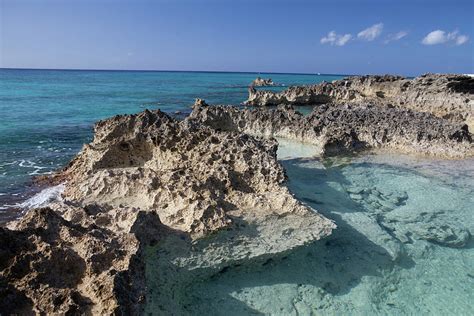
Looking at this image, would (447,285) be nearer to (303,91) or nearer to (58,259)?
(58,259)

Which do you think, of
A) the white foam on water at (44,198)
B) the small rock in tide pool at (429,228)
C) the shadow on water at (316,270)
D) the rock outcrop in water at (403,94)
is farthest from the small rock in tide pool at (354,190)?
A: the rock outcrop in water at (403,94)

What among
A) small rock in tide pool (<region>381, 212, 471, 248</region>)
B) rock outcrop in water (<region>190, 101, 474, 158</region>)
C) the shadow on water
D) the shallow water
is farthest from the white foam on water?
small rock in tide pool (<region>381, 212, 471, 248</region>)

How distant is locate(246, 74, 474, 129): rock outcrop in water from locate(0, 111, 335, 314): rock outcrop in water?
685 inches

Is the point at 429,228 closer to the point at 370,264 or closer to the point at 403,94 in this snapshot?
the point at 370,264

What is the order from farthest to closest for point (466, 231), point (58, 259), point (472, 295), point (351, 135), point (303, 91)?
point (303, 91) < point (351, 135) < point (466, 231) < point (472, 295) < point (58, 259)

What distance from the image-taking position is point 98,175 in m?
8.91

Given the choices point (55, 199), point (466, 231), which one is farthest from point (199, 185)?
point (466, 231)

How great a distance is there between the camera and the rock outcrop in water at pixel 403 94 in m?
23.8

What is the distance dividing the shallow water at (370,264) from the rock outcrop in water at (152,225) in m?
0.40

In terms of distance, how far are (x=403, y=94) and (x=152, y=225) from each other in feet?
92.4

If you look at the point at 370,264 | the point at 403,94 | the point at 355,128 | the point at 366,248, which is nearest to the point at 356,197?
the point at 366,248

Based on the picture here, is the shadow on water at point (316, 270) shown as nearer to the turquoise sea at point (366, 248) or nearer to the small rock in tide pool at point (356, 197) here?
the turquoise sea at point (366, 248)

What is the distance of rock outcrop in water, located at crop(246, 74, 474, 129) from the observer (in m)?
23.8

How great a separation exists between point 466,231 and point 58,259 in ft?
26.3
